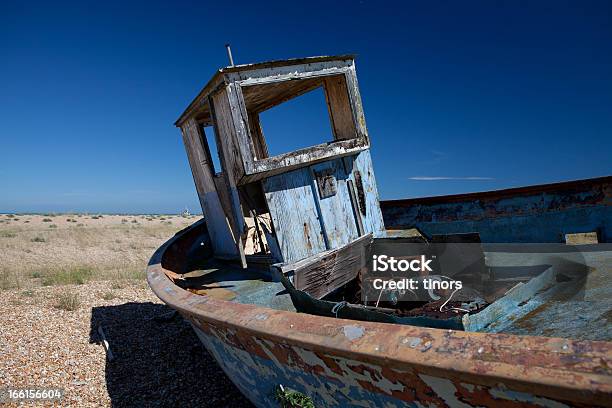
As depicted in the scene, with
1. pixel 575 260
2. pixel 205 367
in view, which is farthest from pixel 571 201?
pixel 205 367

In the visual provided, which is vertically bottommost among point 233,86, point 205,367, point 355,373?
point 205,367

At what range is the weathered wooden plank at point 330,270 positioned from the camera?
10.3 ft

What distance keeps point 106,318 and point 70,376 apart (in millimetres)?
2278

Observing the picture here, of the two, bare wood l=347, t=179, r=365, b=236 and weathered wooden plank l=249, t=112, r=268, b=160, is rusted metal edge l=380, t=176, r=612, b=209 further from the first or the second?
weathered wooden plank l=249, t=112, r=268, b=160

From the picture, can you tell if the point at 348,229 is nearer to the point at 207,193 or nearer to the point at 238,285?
the point at 238,285

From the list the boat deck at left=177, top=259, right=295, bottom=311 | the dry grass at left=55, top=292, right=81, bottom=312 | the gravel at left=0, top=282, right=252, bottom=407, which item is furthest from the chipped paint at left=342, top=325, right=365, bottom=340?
the dry grass at left=55, top=292, right=81, bottom=312

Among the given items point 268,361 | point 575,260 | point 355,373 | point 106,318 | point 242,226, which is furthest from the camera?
point 106,318

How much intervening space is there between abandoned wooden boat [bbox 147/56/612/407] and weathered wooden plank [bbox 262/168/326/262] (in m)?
0.02

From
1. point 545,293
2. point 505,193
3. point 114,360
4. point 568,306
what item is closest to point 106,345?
point 114,360

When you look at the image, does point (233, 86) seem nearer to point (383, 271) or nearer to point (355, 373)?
point (383, 271)

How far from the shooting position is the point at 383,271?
3441mm

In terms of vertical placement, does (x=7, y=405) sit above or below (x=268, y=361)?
below

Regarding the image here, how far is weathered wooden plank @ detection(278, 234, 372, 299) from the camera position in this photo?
3143mm

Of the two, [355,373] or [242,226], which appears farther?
[242,226]
